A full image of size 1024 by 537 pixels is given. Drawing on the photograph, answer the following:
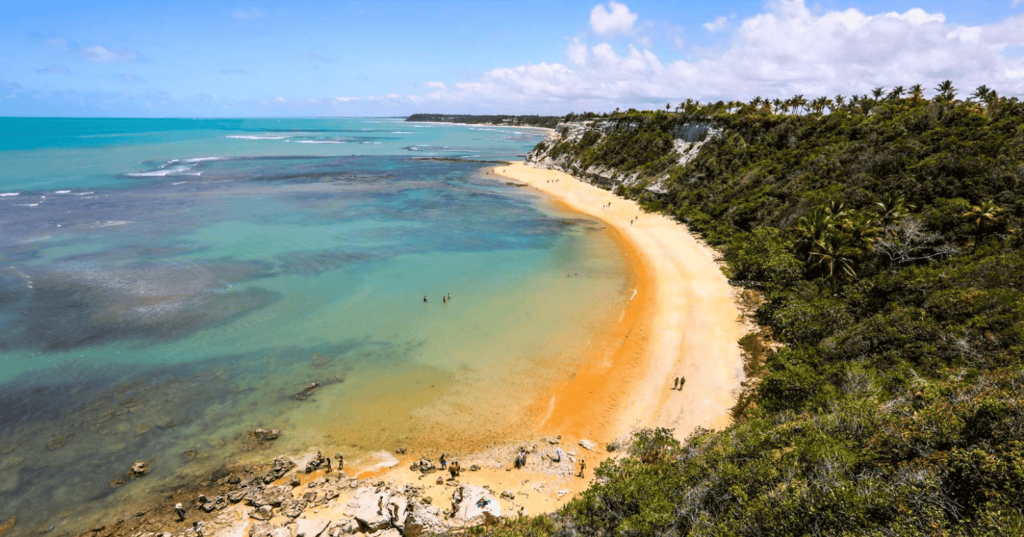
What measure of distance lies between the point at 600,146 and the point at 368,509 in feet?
302

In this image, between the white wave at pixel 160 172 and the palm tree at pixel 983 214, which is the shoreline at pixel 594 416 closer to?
the palm tree at pixel 983 214

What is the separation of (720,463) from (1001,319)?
16.1 metres

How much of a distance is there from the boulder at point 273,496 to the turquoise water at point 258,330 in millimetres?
2654

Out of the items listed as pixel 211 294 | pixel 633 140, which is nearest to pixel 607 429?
pixel 211 294

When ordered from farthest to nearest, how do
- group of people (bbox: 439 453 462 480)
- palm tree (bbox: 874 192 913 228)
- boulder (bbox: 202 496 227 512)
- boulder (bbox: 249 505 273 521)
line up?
palm tree (bbox: 874 192 913 228)
group of people (bbox: 439 453 462 480)
boulder (bbox: 202 496 227 512)
boulder (bbox: 249 505 273 521)

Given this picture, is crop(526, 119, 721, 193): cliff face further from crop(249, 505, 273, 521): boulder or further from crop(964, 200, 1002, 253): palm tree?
crop(249, 505, 273, 521): boulder

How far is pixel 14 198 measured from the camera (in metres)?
67.1

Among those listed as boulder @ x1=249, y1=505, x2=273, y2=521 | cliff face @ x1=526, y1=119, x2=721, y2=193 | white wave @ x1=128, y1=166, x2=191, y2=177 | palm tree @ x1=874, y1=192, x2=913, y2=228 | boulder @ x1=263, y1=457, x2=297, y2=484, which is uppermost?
cliff face @ x1=526, y1=119, x2=721, y2=193

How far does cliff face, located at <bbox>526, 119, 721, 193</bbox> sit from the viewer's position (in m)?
72.9

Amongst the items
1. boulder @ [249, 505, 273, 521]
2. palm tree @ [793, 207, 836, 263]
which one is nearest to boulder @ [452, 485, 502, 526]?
boulder @ [249, 505, 273, 521]

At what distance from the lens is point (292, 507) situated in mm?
17297

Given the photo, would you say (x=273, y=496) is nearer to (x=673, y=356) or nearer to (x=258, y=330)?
(x=258, y=330)

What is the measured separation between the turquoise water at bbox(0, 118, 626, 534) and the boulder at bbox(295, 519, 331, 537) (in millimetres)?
4337

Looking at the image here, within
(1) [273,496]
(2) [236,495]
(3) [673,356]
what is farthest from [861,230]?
(2) [236,495]
